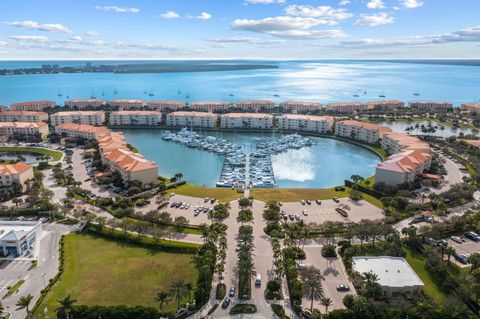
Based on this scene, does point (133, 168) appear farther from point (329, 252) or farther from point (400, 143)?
point (400, 143)

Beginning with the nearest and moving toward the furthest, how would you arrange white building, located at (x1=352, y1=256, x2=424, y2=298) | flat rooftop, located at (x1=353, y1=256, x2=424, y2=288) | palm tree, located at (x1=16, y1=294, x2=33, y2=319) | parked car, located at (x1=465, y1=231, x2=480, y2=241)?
palm tree, located at (x1=16, y1=294, x2=33, y2=319) < white building, located at (x1=352, y1=256, x2=424, y2=298) < flat rooftop, located at (x1=353, y1=256, x2=424, y2=288) < parked car, located at (x1=465, y1=231, x2=480, y2=241)

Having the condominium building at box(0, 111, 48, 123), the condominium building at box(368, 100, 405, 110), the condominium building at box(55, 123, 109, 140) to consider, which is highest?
the condominium building at box(368, 100, 405, 110)

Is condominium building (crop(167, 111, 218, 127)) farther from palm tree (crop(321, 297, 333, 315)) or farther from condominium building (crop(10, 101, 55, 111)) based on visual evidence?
palm tree (crop(321, 297, 333, 315))

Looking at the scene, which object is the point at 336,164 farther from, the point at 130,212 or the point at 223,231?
the point at 130,212

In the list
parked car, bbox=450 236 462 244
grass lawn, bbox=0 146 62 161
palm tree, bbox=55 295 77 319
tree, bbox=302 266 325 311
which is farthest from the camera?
grass lawn, bbox=0 146 62 161

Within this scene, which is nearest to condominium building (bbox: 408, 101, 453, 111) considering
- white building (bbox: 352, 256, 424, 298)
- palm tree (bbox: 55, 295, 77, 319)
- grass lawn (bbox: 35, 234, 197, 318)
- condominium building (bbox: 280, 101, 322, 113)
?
condominium building (bbox: 280, 101, 322, 113)

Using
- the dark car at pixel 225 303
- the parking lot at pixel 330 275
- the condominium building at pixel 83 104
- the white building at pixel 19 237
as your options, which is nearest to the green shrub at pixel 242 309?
the dark car at pixel 225 303
